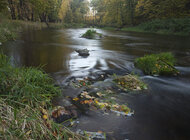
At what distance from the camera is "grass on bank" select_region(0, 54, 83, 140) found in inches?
64.9

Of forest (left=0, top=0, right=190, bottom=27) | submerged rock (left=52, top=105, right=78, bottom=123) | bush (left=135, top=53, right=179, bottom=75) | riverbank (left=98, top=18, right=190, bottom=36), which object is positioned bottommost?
submerged rock (left=52, top=105, right=78, bottom=123)

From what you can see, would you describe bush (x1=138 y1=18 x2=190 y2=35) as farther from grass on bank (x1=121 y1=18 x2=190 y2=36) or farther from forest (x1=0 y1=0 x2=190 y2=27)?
forest (x1=0 y1=0 x2=190 y2=27)

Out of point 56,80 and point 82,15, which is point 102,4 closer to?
point 82,15

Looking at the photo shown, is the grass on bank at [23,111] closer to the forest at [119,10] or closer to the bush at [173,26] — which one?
the forest at [119,10]

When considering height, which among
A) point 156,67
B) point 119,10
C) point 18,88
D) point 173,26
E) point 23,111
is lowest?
point 156,67

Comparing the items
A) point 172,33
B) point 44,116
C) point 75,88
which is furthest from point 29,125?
point 172,33

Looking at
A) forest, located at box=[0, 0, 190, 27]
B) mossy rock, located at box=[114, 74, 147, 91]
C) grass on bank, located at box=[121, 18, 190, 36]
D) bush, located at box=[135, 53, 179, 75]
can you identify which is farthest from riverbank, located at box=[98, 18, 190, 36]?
mossy rock, located at box=[114, 74, 147, 91]

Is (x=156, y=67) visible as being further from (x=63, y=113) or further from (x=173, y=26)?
(x=173, y=26)

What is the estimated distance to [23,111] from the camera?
1938mm

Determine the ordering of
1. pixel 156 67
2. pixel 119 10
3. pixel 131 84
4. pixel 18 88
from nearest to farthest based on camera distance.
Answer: pixel 18 88 < pixel 131 84 < pixel 156 67 < pixel 119 10

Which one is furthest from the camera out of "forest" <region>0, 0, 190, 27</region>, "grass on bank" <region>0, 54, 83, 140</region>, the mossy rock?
"forest" <region>0, 0, 190, 27</region>

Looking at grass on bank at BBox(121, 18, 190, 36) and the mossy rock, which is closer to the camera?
the mossy rock

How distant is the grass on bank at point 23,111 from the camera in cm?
165

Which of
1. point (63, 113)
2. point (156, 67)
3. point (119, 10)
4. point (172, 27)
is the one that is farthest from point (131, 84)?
point (119, 10)
